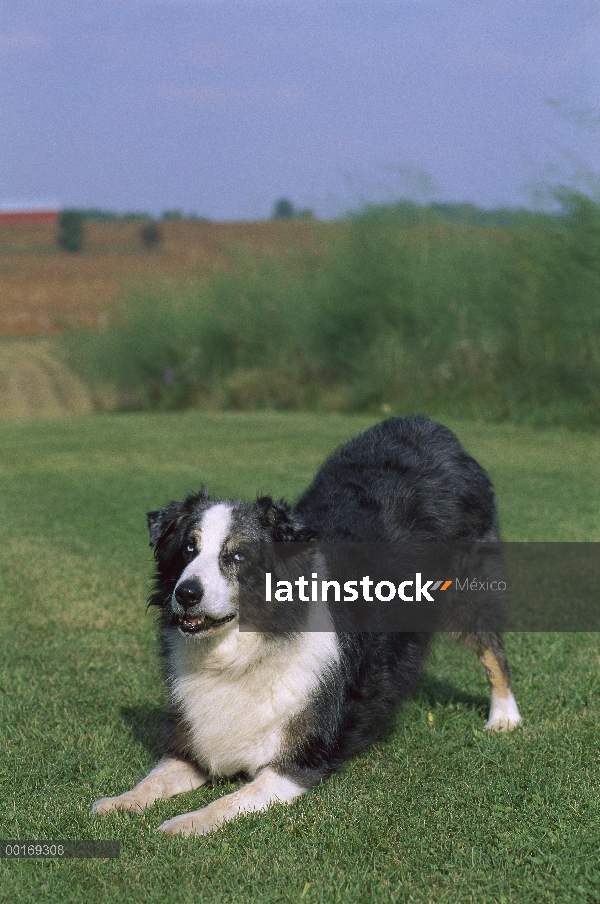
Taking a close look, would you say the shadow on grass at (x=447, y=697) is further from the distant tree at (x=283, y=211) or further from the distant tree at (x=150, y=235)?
the distant tree at (x=150, y=235)

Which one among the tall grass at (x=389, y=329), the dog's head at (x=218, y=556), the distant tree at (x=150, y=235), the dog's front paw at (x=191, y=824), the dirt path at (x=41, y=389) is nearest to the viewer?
the dog's front paw at (x=191, y=824)

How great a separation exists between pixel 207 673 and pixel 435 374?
1221 cm

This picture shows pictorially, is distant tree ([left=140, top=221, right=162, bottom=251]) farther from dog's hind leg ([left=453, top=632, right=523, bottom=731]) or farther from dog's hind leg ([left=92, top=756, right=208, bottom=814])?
dog's hind leg ([left=92, top=756, right=208, bottom=814])

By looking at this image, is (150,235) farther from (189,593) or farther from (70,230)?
(189,593)

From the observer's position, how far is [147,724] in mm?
4719

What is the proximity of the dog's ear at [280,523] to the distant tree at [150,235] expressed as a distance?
34.3 m

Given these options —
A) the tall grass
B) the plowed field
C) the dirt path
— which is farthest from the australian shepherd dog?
the plowed field

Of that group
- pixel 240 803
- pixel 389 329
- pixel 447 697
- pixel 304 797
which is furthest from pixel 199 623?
pixel 389 329

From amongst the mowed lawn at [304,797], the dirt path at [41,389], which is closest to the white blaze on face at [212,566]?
the mowed lawn at [304,797]

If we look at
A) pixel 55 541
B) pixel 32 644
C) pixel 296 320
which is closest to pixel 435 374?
pixel 296 320

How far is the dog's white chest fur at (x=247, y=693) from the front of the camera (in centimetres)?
386

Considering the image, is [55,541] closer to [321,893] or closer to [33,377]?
[321,893]

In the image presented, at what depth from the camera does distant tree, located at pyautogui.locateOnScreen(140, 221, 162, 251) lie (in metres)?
37.9

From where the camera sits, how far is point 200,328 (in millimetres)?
18812
